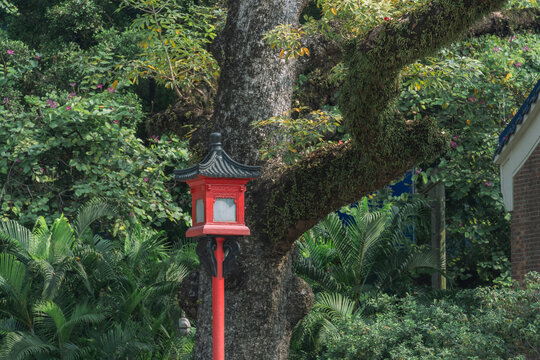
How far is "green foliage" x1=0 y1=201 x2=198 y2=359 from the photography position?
44.3ft

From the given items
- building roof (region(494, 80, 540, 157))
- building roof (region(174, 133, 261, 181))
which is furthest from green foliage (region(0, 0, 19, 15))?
building roof (region(174, 133, 261, 181))

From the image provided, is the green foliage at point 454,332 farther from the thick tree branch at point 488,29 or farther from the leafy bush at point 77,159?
the leafy bush at point 77,159

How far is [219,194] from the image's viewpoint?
303 inches

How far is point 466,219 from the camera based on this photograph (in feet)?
55.9

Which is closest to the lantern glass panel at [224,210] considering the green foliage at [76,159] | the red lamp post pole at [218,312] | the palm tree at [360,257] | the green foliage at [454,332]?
the red lamp post pole at [218,312]

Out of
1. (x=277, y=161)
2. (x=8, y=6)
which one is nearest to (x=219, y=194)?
(x=277, y=161)

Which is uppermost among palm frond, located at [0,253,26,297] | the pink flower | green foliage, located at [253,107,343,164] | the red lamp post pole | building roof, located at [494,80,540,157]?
the pink flower

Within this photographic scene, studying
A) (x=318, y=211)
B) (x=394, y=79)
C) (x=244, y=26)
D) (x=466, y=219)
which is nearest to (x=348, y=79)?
(x=394, y=79)

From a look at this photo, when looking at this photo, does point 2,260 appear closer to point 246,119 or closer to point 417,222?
point 246,119

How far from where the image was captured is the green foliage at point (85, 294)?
13.5 metres

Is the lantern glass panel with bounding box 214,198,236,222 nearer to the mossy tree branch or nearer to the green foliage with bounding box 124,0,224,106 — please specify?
the mossy tree branch

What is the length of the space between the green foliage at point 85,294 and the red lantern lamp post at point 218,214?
600 cm

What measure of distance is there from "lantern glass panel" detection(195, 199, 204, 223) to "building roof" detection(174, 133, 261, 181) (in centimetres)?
23

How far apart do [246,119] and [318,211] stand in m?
1.46
